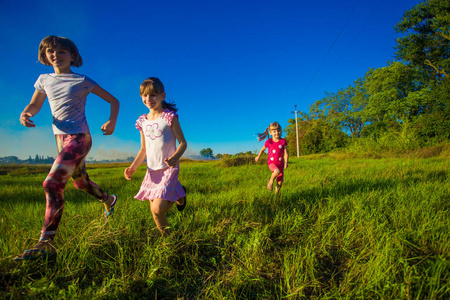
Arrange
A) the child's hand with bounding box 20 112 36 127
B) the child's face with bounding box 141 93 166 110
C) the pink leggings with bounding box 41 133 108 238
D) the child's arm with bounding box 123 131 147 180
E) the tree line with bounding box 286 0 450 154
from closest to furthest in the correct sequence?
the pink leggings with bounding box 41 133 108 238
the child's hand with bounding box 20 112 36 127
the child's face with bounding box 141 93 166 110
the child's arm with bounding box 123 131 147 180
the tree line with bounding box 286 0 450 154

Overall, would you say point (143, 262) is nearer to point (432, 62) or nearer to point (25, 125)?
point (25, 125)

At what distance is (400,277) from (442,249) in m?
0.68

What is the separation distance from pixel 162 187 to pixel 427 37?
102 ft

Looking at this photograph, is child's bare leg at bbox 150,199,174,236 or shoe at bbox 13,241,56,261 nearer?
shoe at bbox 13,241,56,261

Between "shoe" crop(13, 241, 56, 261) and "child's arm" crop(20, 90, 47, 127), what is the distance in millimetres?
1193

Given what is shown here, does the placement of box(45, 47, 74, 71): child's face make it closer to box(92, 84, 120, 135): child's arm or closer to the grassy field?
box(92, 84, 120, 135): child's arm

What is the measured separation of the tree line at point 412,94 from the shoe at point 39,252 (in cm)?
2138

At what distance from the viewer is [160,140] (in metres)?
2.45

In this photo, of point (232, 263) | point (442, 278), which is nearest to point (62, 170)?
point (232, 263)

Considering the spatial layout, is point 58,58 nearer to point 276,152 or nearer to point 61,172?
point 61,172

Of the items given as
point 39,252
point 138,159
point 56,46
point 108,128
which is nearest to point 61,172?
point 108,128

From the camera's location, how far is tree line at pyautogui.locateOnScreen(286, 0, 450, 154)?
1850cm

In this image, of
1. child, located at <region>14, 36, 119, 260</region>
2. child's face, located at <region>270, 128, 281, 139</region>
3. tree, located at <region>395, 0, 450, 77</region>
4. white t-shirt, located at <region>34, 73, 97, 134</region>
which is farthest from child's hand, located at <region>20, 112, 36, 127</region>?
tree, located at <region>395, 0, 450, 77</region>

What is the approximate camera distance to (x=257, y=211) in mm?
3158
